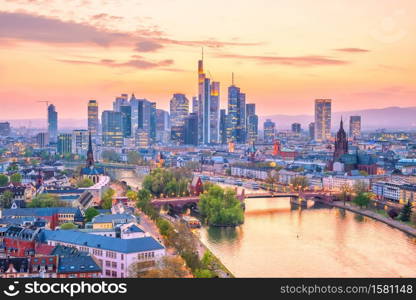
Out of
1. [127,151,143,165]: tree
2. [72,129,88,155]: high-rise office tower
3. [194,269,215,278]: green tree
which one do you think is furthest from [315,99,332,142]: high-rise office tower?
[194,269,215,278]: green tree

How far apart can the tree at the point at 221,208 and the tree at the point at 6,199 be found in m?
7.42

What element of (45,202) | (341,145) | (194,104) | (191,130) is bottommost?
(45,202)

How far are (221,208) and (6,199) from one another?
27.3ft

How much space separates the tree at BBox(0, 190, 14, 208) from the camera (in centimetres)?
2483

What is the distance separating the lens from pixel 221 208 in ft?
80.3

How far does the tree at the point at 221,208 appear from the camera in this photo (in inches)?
938

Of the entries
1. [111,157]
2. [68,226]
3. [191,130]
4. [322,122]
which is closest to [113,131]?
[191,130]

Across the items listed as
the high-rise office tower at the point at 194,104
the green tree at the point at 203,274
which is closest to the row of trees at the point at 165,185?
the green tree at the point at 203,274

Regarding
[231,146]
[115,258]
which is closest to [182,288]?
[115,258]

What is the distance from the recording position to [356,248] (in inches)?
787

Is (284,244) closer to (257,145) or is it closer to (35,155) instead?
(35,155)

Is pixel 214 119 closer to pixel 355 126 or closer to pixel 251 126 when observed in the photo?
pixel 251 126

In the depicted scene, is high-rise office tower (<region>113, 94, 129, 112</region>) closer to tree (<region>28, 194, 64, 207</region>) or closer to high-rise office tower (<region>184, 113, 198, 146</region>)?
high-rise office tower (<region>184, 113, 198, 146</region>)

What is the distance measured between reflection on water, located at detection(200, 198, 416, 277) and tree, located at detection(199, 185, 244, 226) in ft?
1.79
